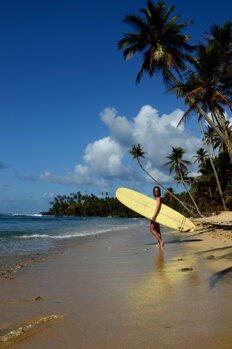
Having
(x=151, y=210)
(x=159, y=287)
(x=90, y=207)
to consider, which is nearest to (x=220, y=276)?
(x=159, y=287)

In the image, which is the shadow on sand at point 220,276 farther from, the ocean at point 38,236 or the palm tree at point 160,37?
the palm tree at point 160,37

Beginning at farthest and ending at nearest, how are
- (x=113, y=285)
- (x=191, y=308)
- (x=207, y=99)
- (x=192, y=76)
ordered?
(x=192, y=76) → (x=207, y=99) → (x=113, y=285) → (x=191, y=308)

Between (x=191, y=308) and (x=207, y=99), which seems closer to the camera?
(x=191, y=308)

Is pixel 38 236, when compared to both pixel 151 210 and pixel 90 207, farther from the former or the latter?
pixel 90 207

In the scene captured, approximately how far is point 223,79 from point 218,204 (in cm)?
1916

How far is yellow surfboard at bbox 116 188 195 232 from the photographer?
9234 millimetres

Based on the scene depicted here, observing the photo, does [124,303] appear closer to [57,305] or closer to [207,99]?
[57,305]

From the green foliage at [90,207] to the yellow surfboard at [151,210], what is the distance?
8108 centimetres

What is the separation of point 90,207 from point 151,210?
9639 centimetres

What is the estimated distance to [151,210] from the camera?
9.62 metres

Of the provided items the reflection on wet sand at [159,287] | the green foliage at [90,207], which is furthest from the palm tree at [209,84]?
the green foliage at [90,207]

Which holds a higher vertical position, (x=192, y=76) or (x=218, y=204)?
(x=192, y=76)

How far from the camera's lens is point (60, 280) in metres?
3.90

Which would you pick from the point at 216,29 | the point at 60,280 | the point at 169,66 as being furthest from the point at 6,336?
the point at 216,29
